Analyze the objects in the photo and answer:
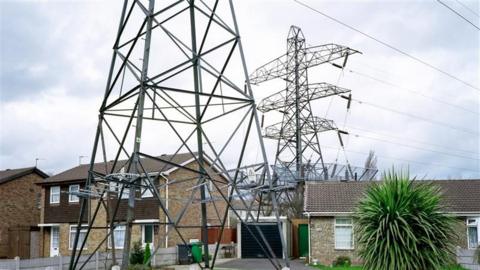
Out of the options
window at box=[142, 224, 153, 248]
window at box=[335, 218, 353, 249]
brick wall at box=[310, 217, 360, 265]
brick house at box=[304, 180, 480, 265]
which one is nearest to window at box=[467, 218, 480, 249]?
brick house at box=[304, 180, 480, 265]

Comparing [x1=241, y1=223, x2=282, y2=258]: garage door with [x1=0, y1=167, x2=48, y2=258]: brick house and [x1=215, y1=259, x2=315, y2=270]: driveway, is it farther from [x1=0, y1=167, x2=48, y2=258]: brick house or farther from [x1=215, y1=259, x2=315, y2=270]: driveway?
[x1=0, y1=167, x2=48, y2=258]: brick house

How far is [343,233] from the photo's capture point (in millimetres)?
29438

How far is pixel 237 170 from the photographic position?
14.7 m

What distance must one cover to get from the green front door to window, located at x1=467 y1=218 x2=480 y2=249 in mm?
9265

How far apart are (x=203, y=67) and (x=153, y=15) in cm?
186

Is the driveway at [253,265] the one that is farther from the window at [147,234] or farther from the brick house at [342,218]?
the window at [147,234]

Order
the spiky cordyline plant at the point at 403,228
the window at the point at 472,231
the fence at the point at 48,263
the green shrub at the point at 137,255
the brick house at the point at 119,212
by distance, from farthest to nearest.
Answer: the brick house at the point at 119,212 < the green shrub at the point at 137,255 < the window at the point at 472,231 < the fence at the point at 48,263 < the spiky cordyline plant at the point at 403,228

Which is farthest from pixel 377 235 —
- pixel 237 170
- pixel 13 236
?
pixel 13 236

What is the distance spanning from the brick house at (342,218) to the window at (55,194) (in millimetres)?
17392

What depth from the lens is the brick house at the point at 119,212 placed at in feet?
107

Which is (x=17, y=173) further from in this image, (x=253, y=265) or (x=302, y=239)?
(x=302, y=239)

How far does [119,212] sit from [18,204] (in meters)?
10.0

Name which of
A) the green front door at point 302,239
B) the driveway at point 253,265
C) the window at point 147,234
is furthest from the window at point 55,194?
the green front door at point 302,239

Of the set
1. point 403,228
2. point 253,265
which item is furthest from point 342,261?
point 403,228
